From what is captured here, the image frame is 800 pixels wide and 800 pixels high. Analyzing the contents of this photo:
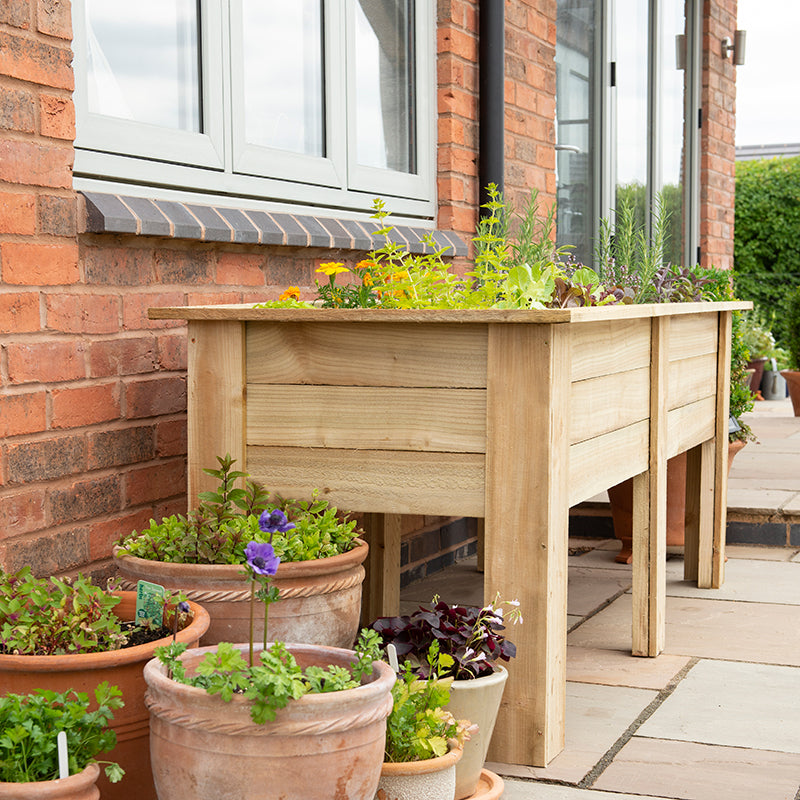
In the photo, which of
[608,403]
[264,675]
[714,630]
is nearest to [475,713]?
[264,675]

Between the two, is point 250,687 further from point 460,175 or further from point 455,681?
point 460,175

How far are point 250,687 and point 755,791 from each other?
1.08 meters

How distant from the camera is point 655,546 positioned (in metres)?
3.05

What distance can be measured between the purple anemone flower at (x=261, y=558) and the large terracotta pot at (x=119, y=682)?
0.28 m

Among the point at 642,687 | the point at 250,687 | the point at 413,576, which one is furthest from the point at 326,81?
the point at 250,687

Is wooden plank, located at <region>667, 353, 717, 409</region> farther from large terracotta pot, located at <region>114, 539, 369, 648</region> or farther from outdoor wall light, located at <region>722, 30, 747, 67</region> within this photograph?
outdoor wall light, located at <region>722, 30, 747, 67</region>

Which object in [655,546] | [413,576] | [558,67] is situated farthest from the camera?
[558,67]

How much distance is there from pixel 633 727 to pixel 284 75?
2.05 metres

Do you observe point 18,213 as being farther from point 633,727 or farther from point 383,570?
point 633,727

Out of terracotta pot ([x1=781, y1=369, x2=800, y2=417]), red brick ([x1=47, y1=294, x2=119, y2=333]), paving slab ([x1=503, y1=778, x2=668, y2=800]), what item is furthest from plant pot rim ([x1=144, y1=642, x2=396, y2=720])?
terracotta pot ([x1=781, y1=369, x2=800, y2=417])

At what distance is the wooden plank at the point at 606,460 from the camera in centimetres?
244

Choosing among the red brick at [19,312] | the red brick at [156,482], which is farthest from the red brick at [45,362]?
the red brick at [156,482]

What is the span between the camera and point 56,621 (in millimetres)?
1890

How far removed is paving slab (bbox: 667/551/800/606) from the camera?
3760mm
